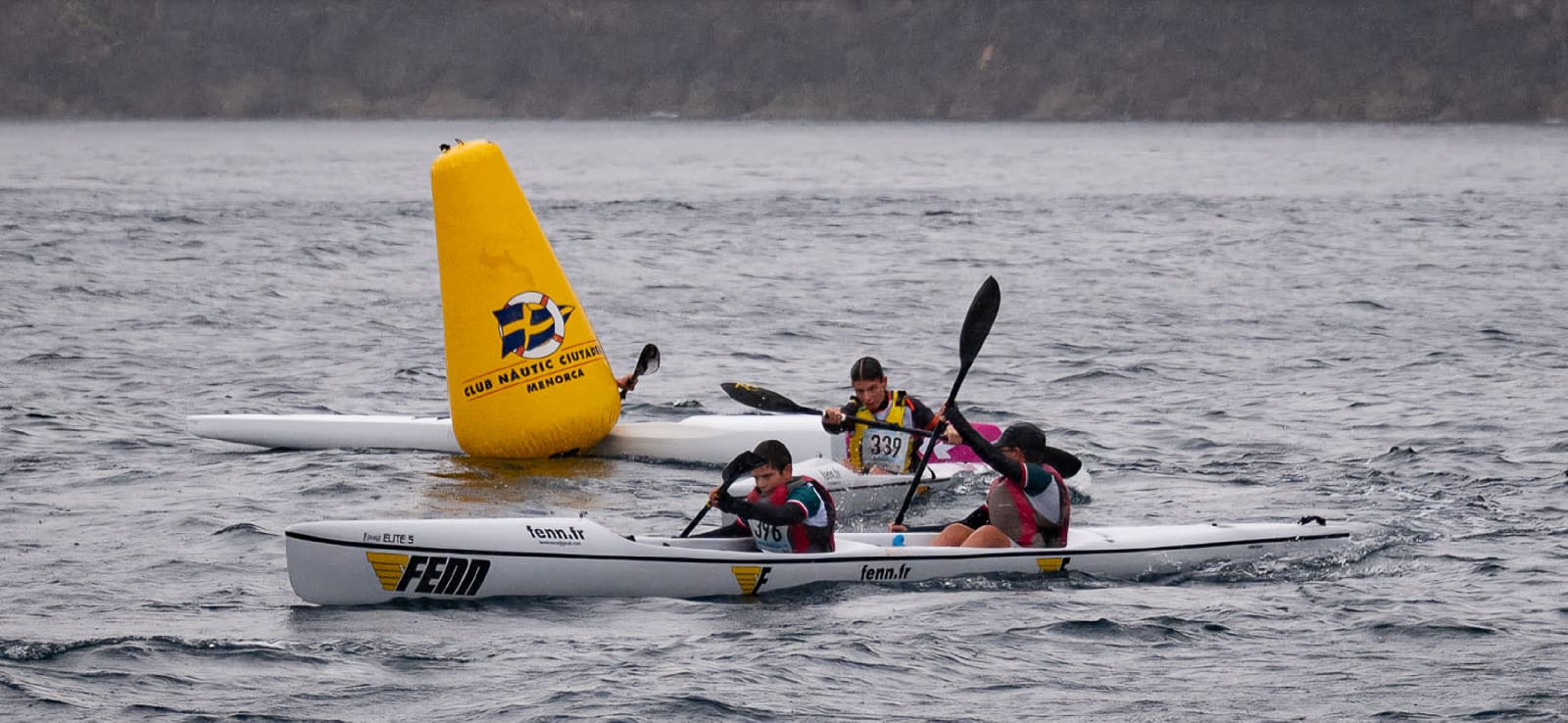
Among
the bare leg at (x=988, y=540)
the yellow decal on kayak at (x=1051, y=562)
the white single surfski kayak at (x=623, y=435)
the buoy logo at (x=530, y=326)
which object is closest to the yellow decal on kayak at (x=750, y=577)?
the bare leg at (x=988, y=540)

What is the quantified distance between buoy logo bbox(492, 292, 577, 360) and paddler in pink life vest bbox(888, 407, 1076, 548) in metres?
4.56

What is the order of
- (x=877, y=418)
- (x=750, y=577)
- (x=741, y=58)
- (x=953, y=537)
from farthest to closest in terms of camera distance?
(x=741, y=58) → (x=877, y=418) → (x=953, y=537) → (x=750, y=577)

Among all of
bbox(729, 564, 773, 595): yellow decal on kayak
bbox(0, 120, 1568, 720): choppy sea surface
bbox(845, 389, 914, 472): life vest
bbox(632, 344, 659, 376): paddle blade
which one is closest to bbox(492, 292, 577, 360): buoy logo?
bbox(632, 344, 659, 376): paddle blade

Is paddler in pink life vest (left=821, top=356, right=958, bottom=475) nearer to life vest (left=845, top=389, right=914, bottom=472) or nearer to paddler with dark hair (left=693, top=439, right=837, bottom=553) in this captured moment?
life vest (left=845, top=389, right=914, bottom=472)

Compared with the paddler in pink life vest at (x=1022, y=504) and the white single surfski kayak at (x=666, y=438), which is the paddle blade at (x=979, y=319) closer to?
the white single surfski kayak at (x=666, y=438)

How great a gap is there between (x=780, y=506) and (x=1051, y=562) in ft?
6.57

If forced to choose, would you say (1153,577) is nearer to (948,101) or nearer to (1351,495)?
(1351,495)

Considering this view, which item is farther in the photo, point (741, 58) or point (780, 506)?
point (741, 58)

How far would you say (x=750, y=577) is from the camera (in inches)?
503

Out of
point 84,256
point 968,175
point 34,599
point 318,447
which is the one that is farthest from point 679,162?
point 34,599

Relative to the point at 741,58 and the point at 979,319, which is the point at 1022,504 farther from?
the point at 741,58

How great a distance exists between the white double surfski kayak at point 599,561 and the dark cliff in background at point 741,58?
5740 inches

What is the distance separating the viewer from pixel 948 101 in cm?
16438

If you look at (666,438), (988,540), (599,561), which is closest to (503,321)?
(666,438)
